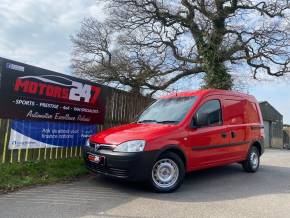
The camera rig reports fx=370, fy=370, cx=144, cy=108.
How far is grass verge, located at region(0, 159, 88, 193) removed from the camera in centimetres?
712

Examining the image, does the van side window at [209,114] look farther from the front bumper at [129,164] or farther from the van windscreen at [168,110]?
the front bumper at [129,164]

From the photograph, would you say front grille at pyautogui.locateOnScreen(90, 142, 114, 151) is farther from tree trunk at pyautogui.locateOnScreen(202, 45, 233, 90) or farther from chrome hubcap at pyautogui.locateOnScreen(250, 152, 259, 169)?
tree trunk at pyautogui.locateOnScreen(202, 45, 233, 90)

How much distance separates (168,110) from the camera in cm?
824

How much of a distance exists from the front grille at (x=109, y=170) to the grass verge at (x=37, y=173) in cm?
100

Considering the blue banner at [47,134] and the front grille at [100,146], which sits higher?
the blue banner at [47,134]

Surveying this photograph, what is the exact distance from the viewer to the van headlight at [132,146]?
6684mm

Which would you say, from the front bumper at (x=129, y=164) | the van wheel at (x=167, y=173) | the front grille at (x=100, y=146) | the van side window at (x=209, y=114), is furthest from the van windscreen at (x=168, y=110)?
the front grille at (x=100, y=146)

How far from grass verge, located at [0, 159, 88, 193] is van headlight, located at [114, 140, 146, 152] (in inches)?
73.1

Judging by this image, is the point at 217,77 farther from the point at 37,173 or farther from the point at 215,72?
the point at 37,173

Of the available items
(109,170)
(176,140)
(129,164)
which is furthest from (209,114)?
(109,170)

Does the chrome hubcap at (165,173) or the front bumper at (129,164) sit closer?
the front bumper at (129,164)

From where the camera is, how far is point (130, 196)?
21.9 ft

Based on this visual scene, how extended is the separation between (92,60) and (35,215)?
28.0m

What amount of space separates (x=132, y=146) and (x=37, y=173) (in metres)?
2.54
